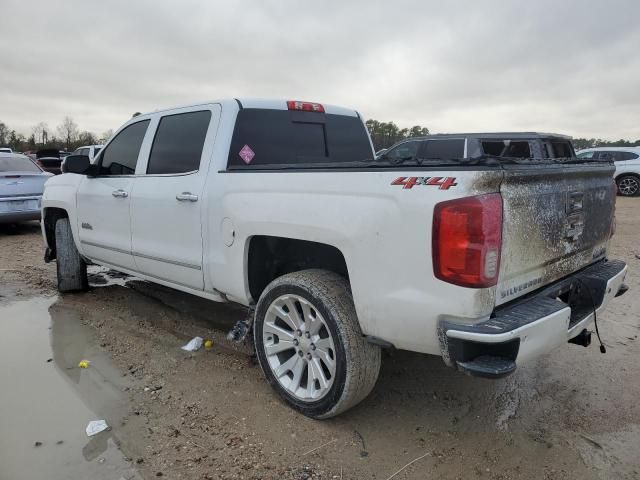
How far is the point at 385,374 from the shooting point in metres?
3.64

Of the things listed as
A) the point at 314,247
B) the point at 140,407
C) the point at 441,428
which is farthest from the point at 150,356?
the point at 441,428

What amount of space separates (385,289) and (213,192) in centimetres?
151

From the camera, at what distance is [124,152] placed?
14.9 feet

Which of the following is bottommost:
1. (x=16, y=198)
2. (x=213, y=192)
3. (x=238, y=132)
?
(x=16, y=198)

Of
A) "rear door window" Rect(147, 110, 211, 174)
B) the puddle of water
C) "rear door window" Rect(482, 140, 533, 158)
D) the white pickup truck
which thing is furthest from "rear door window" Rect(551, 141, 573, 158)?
the puddle of water

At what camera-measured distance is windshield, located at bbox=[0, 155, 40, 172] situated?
9.55m

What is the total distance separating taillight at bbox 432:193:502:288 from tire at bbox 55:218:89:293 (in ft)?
A: 14.7

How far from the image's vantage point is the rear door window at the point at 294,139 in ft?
11.9

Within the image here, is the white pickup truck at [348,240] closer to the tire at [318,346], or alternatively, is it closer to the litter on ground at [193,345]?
the tire at [318,346]

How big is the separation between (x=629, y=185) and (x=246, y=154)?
1743 cm

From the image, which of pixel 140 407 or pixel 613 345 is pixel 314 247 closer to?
pixel 140 407

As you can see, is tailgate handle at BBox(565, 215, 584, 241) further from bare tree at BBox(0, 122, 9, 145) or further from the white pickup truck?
bare tree at BBox(0, 122, 9, 145)

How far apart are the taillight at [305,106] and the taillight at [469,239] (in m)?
2.10

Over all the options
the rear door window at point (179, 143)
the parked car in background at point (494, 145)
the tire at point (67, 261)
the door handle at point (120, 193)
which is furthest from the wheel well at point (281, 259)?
the parked car in background at point (494, 145)
